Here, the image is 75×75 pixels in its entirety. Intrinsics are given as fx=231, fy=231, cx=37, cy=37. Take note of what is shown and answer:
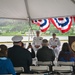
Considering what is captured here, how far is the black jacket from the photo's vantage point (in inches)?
189

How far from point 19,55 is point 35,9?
442cm

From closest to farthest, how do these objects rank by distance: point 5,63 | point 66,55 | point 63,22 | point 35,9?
1. point 5,63
2. point 66,55
3. point 35,9
4. point 63,22

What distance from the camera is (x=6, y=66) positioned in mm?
3648

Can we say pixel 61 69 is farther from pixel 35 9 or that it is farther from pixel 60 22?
pixel 60 22

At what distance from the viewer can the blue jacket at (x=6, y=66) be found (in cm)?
361

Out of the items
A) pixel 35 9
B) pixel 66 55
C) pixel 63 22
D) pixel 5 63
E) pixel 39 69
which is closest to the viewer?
pixel 5 63

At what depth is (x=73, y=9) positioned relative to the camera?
8.43 metres

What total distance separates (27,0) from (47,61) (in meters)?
3.24

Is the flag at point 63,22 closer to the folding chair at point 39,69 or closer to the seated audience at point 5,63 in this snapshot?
the folding chair at point 39,69

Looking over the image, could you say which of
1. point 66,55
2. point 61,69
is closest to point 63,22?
point 66,55

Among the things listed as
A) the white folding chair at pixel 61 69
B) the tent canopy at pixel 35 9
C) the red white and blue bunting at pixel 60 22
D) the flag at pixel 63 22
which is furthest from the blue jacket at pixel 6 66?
the flag at pixel 63 22

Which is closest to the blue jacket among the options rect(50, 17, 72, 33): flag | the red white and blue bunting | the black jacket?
the black jacket

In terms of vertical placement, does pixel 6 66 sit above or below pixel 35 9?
below

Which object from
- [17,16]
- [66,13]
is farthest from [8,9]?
[66,13]
